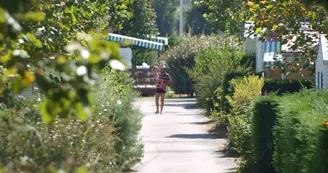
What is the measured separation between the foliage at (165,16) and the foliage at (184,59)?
46358mm

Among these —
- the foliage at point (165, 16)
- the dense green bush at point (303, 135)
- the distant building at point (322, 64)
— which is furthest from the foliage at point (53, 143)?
the foliage at point (165, 16)

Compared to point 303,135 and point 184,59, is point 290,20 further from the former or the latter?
point 184,59

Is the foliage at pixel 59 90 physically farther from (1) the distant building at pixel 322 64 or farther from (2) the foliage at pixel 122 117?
(1) the distant building at pixel 322 64

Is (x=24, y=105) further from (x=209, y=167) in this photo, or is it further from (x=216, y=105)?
(x=216, y=105)

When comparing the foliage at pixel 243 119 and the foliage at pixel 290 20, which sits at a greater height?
the foliage at pixel 290 20

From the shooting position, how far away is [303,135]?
8.44m

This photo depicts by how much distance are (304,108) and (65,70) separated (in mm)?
6817

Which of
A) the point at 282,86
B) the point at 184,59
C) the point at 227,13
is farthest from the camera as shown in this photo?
the point at 184,59

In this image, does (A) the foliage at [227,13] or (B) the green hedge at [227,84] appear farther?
(B) the green hedge at [227,84]

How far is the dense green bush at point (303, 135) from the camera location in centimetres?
757

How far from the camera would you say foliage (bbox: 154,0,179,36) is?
9156 centimetres

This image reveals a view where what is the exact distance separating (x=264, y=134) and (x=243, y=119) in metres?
3.18

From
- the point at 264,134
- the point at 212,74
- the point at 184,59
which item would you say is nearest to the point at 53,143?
the point at 264,134

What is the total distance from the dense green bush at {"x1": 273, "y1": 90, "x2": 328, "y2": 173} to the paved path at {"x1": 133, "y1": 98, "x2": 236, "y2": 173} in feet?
10.5
